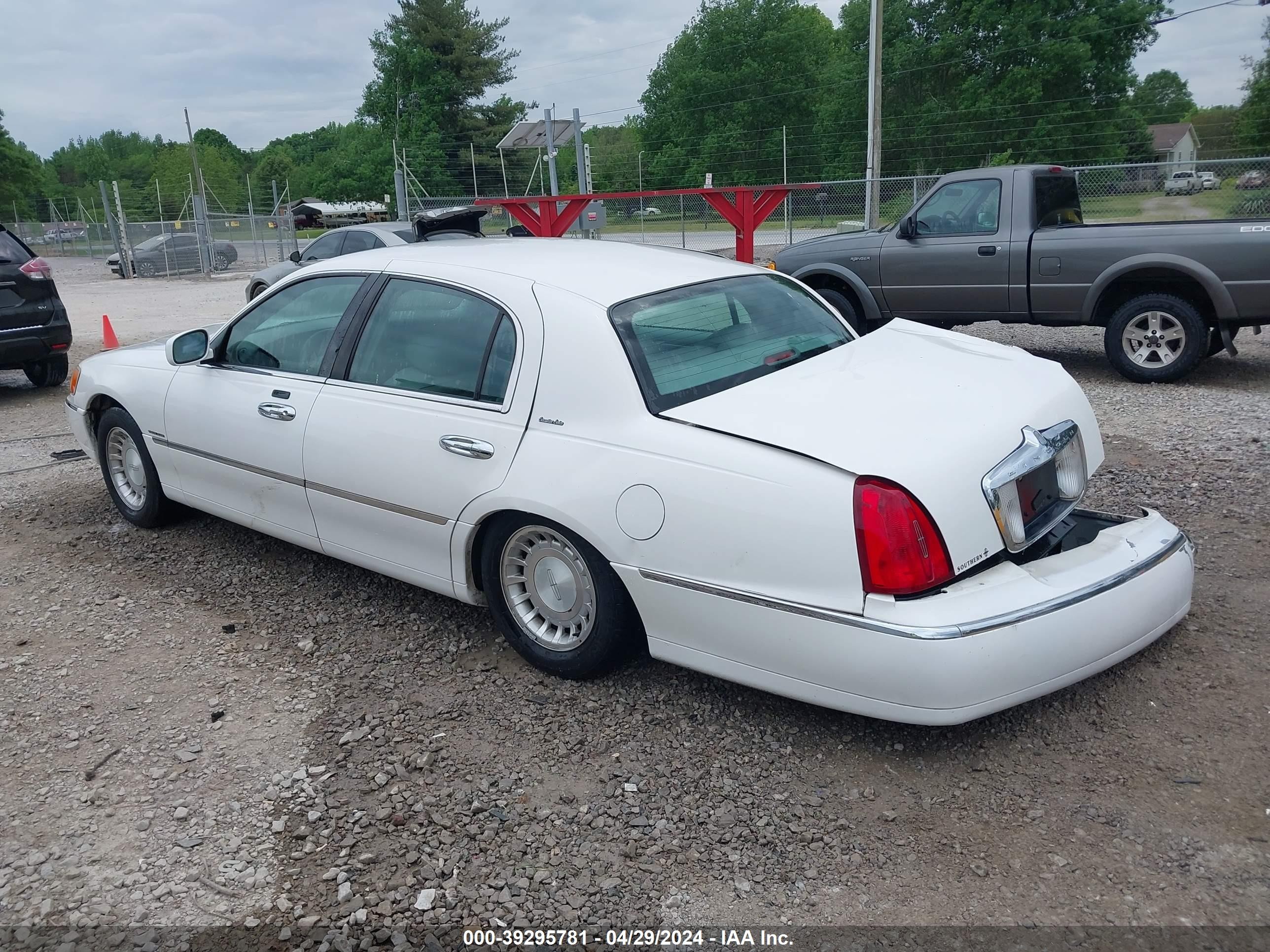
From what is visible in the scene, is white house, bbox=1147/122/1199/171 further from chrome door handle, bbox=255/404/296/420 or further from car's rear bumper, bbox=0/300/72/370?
chrome door handle, bbox=255/404/296/420

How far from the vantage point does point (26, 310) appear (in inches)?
361

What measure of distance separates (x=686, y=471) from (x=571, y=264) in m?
1.32

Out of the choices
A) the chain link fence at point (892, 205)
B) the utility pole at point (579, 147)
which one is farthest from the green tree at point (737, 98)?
the utility pole at point (579, 147)

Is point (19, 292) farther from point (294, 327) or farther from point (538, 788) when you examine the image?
point (538, 788)

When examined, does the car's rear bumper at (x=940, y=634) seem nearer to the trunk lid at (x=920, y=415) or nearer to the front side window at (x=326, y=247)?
the trunk lid at (x=920, y=415)

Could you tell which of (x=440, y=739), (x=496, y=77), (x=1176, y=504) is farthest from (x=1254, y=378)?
(x=496, y=77)

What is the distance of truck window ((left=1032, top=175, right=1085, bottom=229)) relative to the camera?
880 cm

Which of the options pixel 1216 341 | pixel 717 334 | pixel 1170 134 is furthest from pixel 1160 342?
pixel 1170 134

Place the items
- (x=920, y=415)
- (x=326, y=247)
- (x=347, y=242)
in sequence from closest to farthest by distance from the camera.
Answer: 1. (x=920, y=415)
2. (x=347, y=242)
3. (x=326, y=247)

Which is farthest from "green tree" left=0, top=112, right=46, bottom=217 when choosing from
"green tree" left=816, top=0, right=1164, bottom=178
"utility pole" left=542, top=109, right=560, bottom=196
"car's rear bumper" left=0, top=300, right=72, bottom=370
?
"car's rear bumper" left=0, top=300, right=72, bottom=370

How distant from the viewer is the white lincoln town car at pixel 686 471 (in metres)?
2.92

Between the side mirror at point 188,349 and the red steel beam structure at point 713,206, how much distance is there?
17.8 feet

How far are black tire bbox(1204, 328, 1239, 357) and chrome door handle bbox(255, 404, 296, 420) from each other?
7123 millimetres

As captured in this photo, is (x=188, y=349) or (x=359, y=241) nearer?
(x=188, y=349)
